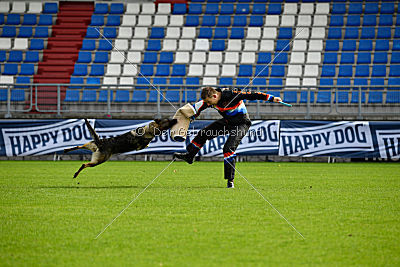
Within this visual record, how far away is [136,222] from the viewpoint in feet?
23.1

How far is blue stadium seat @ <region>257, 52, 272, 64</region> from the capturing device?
28.4 meters

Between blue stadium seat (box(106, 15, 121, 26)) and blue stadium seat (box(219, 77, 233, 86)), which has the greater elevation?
blue stadium seat (box(106, 15, 121, 26))

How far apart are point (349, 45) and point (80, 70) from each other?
13412 millimetres

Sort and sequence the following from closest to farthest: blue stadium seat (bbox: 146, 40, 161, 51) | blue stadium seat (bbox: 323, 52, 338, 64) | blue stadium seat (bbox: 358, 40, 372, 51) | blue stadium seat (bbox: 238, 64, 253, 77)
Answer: blue stadium seat (bbox: 238, 64, 253, 77) < blue stadium seat (bbox: 323, 52, 338, 64) < blue stadium seat (bbox: 358, 40, 372, 51) < blue stadium seat (bbox: 146, 40, 161, 51)

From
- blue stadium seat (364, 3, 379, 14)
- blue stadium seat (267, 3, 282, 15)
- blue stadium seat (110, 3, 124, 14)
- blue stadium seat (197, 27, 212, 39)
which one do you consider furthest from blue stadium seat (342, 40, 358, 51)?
blue stadium seat (110, 3, 124, 14)

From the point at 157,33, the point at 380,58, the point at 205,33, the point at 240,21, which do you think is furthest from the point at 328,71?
the point at 157,33

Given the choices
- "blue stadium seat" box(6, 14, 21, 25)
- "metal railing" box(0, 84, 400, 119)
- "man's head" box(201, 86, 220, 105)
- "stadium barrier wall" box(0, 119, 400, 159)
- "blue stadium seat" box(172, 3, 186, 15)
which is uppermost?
"blue stadium seat" box(172, 3, 186, 15)

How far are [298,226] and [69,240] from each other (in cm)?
264

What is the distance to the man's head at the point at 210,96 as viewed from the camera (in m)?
10.7

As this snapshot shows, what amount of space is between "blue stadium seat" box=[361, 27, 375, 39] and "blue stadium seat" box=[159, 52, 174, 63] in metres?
9.66

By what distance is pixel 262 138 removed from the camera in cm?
2120

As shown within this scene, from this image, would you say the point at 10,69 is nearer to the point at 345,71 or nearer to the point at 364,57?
the point at 345,71

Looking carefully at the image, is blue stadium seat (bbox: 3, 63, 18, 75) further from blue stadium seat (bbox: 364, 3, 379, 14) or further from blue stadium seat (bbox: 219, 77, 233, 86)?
blue stadium seat (bbox: 364, 3, 379, 14)

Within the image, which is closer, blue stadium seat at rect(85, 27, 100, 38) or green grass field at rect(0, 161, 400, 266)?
green grass field at rect(0, 161, 400, 266)
